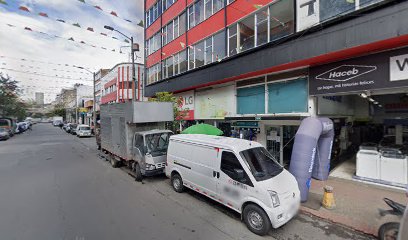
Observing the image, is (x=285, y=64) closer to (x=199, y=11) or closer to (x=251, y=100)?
(x=251, y=100)

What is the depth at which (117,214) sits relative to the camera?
19.4 ft

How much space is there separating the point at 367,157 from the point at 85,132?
100ft

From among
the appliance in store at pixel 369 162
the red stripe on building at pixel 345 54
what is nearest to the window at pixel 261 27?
the red stripe on building at pixel 345 54

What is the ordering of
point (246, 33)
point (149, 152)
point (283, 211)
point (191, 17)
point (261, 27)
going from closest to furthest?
point (283, 211) < point (149, 152) < point (261, 27) < point (246, 33) < point (191, 17)

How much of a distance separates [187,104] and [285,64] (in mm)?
9288

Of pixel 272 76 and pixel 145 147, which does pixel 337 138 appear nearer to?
pixel 272 76

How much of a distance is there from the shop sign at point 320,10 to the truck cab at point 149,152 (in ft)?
25.6

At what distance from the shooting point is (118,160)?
11.3 m

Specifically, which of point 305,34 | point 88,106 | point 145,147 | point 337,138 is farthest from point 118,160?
point 88,106

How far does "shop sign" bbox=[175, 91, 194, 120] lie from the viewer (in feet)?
53.7

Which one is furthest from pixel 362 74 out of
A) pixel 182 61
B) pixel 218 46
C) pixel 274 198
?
pixel 182 61

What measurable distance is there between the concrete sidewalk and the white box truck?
593cm

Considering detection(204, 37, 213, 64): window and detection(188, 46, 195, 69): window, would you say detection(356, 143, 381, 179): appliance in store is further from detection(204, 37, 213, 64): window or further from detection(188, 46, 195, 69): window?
detection(188, 46, 195, 69): window

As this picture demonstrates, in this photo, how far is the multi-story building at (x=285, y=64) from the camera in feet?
22.9
